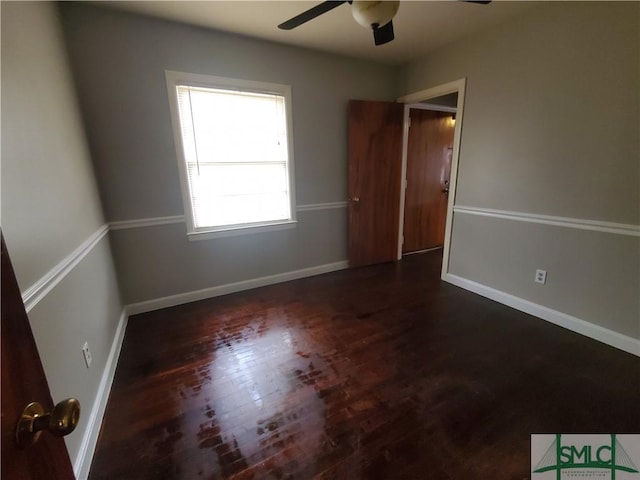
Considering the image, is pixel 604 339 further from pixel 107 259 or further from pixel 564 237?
pixel 107 259

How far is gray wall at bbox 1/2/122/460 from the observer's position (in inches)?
41.9

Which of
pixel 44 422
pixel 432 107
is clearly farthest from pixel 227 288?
pixel 432 107

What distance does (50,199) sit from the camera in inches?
52.4

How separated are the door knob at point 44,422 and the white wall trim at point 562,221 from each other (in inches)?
113

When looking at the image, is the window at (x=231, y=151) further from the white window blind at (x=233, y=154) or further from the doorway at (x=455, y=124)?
the doorway at (x=455, y=124)

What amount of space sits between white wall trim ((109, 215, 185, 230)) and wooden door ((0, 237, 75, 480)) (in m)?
2.21

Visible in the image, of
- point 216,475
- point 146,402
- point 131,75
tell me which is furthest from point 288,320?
point 131,75

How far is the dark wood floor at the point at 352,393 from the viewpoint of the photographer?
51.1 inches

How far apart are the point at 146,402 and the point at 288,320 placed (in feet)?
3.71

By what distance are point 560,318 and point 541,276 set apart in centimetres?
35

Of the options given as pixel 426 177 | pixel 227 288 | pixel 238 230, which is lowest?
pixel 227 288

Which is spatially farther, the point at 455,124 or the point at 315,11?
the point at 455,124

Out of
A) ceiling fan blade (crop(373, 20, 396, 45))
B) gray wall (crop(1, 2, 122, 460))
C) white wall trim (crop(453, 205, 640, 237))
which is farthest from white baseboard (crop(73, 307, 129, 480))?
white wall trim (crop(453, 205, 640, 237))
